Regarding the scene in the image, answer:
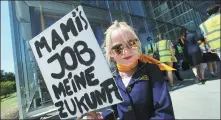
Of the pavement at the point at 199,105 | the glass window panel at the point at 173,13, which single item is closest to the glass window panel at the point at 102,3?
the pavement at the point at 199,105

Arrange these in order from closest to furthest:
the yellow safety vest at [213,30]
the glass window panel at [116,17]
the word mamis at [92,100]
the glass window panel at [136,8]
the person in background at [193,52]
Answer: the word mamis at [92,100], the yellow safety vest at [213,30], the person in background at [193,52], the glass window panel at [116,17], the glass window panel at [136,8]

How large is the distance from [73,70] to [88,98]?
0.20 metres

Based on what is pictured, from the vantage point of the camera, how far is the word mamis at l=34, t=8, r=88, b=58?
1.52 m

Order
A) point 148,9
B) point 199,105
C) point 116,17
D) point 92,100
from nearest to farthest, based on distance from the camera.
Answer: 1. point 92,100
2. point 199,105
3. point 116,17
4. point 148,9

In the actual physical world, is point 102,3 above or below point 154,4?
below

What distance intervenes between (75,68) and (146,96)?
1.52 feet

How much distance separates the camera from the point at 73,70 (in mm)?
1538

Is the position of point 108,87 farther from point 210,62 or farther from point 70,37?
point 210,62

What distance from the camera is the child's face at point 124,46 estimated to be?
150cm

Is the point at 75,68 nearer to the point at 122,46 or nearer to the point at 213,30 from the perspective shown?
the point at 122,46

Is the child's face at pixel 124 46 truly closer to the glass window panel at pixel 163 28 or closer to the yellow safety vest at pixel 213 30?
the yellow safety vest at pixel 213 30

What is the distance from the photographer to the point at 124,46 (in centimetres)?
150

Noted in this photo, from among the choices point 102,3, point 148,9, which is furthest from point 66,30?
point 148,9

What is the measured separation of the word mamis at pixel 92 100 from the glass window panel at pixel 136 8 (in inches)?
450
